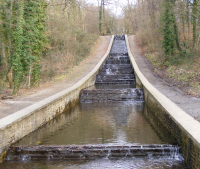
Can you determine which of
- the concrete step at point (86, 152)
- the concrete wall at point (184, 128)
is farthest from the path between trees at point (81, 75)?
the concrete step at point (86, 152)

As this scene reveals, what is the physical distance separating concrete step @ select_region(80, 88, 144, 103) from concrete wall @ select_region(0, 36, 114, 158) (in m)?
1.32

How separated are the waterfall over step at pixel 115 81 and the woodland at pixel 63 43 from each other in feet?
7.78

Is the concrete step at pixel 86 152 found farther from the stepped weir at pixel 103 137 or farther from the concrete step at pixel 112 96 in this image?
the concrete step at pixel 112 96

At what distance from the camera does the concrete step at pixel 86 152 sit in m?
6.05

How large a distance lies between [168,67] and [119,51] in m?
11.3

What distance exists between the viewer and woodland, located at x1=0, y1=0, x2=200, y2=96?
11.9m

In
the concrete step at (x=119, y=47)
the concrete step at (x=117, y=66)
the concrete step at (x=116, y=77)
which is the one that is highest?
the concrete step at (x=119, y=47)

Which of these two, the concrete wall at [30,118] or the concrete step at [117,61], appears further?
the concrete step at [117,61]

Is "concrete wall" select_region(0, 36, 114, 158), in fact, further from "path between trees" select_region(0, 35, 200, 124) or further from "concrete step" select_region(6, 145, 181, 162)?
"path between trees" select_region(0, 35, 200, 124)

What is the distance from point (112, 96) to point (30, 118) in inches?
255

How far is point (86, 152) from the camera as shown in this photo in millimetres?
6125

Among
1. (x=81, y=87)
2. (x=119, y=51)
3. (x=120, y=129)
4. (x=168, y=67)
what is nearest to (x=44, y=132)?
(x=120, y=129)

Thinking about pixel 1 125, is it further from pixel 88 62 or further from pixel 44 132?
pixel 88 62

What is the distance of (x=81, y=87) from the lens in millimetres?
14258
